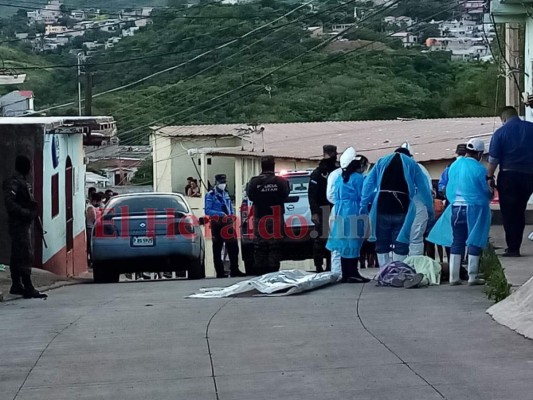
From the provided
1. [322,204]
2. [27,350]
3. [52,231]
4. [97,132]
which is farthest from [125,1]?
[27,350]

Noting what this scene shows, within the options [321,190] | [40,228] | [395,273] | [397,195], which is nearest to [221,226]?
[321,190]

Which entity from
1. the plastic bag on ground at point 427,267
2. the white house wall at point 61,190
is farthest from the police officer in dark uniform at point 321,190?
the white house wall at point 61,190

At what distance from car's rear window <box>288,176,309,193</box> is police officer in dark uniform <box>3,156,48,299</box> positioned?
7713 millimetres

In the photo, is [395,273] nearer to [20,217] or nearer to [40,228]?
[20,217]

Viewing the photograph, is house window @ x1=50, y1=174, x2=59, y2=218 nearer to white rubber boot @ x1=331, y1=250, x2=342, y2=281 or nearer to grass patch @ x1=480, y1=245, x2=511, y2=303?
white rubber boot @ x1=331, y1=250, x2=342, y2=281

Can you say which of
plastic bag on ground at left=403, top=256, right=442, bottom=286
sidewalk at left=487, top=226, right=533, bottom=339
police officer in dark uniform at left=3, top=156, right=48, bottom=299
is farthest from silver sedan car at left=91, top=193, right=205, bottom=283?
sidewalk at left=487, top=226, right=533, bottom=339

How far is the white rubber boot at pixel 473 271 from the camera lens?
1261cm

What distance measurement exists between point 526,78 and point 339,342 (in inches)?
492

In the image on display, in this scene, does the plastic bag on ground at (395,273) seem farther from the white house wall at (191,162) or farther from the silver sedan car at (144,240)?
the white house wall at (191,162)

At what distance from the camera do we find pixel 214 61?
4550 cm

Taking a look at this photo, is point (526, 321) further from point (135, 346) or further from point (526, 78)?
point (526, 78)

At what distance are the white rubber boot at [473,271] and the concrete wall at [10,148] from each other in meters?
8.54

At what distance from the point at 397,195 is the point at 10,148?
774cm

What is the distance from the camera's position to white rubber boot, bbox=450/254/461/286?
12945mm
